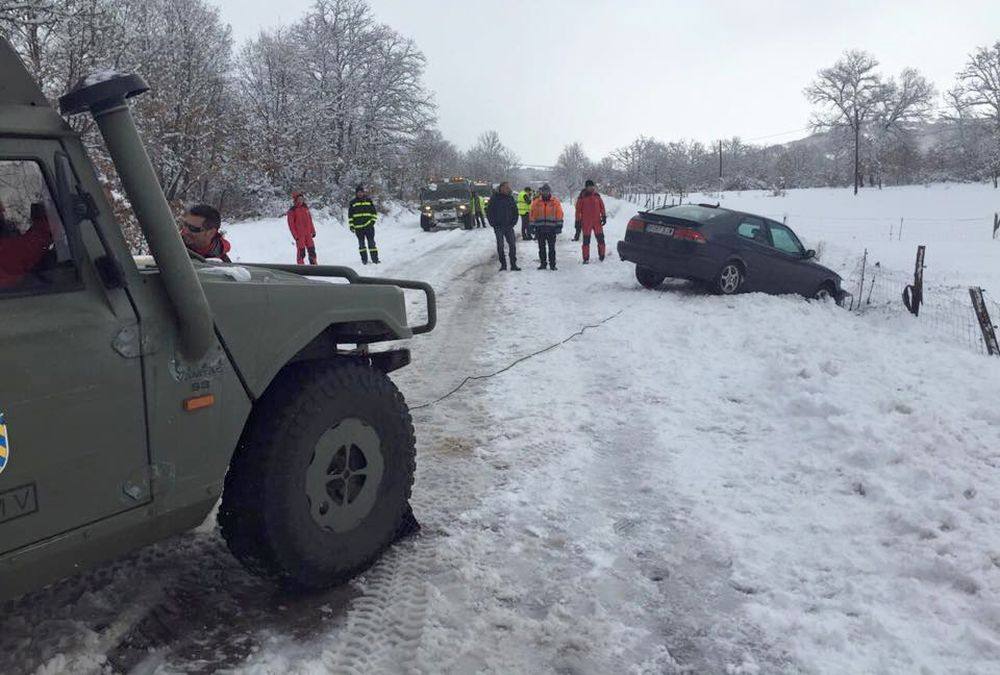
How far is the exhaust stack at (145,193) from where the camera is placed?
2018mm

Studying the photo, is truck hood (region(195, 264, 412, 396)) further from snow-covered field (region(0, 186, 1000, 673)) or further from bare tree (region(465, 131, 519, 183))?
bare tree (region(465, 131, 519, 183))

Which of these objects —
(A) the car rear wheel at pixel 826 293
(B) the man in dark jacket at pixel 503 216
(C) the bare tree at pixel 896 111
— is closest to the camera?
(A) the car rear wheel at pixel 826 293

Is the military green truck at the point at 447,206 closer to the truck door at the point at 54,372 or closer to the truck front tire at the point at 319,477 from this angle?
the truck front tire at the point at 319,477

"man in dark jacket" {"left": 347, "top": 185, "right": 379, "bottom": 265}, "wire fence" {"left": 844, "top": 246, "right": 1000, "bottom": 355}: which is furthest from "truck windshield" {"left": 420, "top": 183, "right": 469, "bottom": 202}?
"wire fence" {"left": 844, "top": 246, "right": 1000, "bottom": 355}

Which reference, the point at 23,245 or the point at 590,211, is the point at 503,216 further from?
the point at 23,245

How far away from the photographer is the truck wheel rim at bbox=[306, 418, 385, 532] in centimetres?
273

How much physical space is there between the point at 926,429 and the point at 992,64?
70.2 metres

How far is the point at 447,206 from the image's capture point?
2731cm

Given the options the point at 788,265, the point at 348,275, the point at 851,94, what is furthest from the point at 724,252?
the point at 851,94

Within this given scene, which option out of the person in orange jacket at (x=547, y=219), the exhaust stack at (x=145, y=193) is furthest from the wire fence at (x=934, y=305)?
the exhaust stack at (x=145, y=193)

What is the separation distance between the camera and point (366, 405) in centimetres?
292

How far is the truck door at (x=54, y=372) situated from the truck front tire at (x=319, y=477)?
0.51 metres

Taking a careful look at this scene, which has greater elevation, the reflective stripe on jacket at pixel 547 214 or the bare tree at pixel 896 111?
the bare tree at pixel 896 111

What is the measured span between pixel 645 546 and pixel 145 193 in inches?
105
